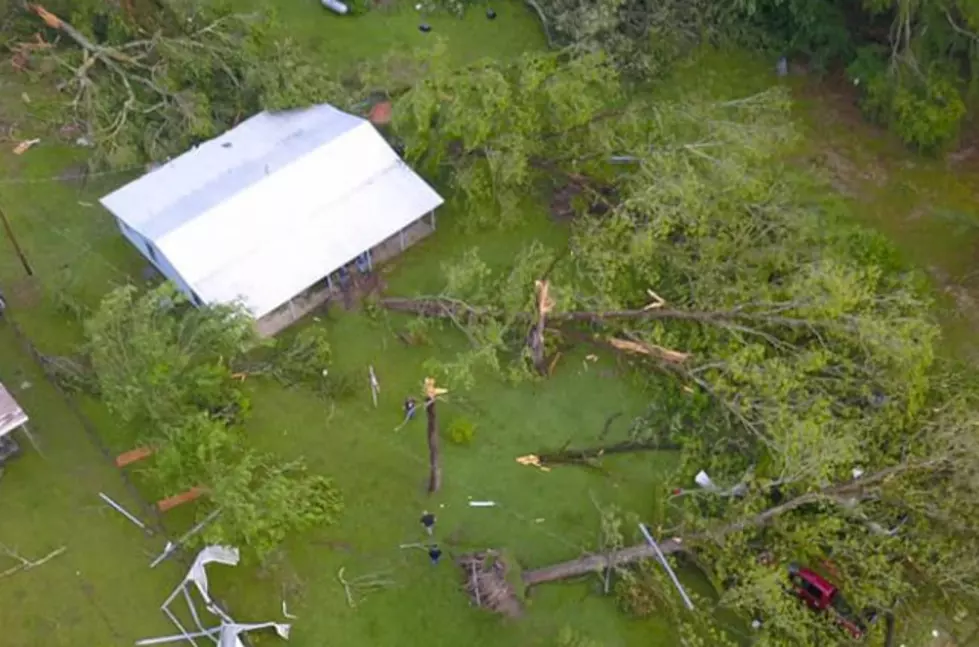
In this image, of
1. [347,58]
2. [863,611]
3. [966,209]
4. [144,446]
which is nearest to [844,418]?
[863,611]

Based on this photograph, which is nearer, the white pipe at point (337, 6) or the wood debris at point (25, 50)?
the wood debris at point (25, 50)

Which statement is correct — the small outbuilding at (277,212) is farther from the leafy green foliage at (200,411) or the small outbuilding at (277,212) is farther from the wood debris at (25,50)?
the wood debris at (25,50)

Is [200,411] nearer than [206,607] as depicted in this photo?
No

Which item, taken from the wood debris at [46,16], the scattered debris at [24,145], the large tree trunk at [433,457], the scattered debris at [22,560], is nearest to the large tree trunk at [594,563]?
the large tree trunk at [433,457]

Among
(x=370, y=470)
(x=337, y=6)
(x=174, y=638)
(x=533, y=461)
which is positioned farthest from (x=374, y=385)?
(x=337, y=6)

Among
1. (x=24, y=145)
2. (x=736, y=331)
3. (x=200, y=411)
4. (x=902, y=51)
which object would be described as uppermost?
(x=902, y=51)

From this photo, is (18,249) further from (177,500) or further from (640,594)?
(640,594)

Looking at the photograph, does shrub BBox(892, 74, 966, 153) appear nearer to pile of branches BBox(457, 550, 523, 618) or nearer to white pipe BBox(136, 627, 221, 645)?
pile of branches BBox(457, 550, 523, 618)
